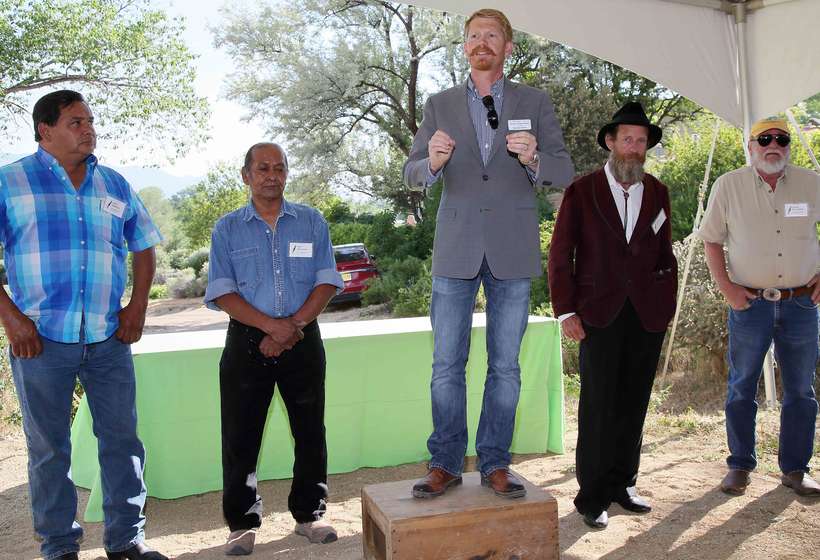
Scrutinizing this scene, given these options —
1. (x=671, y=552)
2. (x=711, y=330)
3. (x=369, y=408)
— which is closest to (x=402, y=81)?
(x=711, y=330)

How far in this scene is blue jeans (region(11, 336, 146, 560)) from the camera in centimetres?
311

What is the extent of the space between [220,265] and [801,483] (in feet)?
10.7

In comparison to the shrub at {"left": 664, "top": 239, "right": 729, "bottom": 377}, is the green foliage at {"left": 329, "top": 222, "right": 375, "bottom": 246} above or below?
above

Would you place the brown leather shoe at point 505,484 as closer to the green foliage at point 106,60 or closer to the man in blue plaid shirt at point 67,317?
the man in blue plaid shirt at point 67,317

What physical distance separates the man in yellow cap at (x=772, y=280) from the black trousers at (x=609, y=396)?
2.42ft

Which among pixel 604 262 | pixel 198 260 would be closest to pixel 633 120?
pixel 604 262

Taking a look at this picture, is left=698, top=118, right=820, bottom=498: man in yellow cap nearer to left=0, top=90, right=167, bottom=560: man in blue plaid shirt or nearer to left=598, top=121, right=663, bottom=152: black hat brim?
left=598, top=121, right=663, bottom=152: black hat brim

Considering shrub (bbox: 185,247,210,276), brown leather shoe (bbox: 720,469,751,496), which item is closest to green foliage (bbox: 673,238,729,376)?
brown leather shoe (bbox: 720,469,751,496)

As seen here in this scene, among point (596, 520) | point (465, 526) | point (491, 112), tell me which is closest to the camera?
point (491, 112)

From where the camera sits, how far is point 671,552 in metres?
3.44

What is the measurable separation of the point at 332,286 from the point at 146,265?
2.79 feet

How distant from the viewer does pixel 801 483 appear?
4121 millimetres

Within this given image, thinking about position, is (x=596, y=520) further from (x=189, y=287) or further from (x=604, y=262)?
(x=189, y=287)

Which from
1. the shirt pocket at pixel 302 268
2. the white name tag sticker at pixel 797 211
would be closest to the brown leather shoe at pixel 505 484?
the shirt pocket at pixel 302 268
